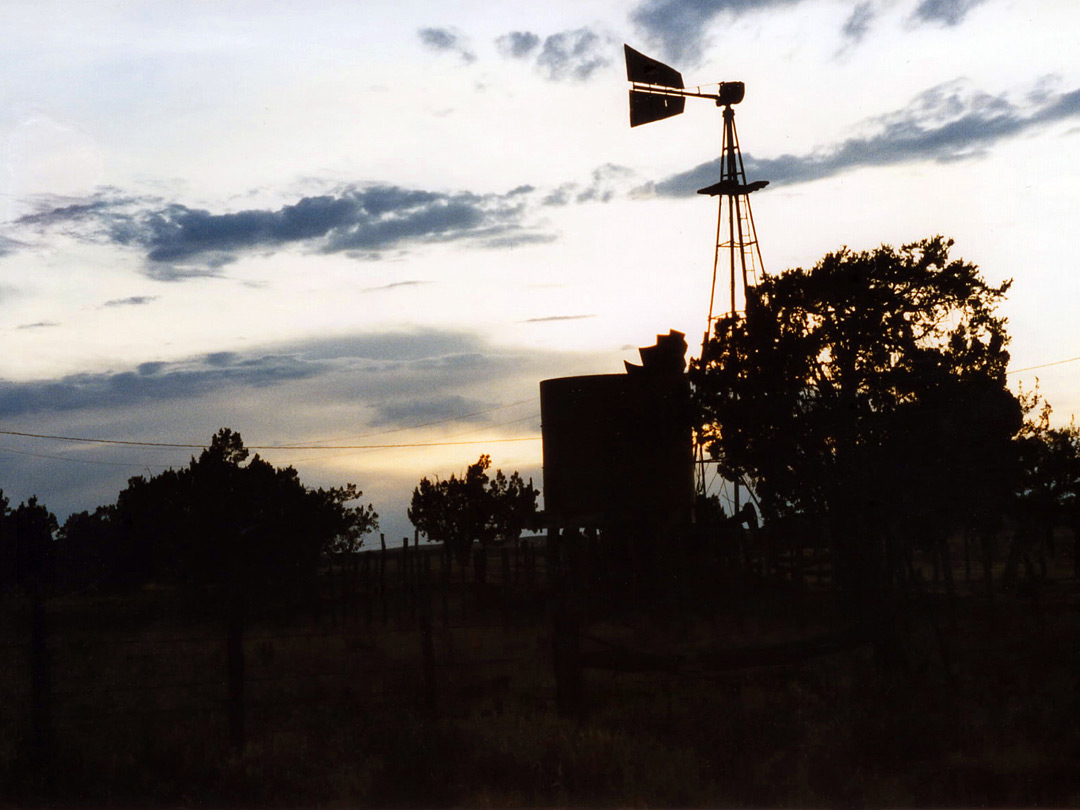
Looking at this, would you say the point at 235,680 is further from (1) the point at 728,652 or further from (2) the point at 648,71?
(2) the point at 648,71

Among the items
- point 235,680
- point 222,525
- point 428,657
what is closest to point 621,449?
point 428,657

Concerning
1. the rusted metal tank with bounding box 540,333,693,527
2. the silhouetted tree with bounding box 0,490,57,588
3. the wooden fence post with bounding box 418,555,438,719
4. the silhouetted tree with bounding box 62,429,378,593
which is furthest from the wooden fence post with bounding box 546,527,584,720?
the silhouetted tree with bounding box 0,490,57,588

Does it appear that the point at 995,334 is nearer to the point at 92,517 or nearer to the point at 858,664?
the point at 858,664

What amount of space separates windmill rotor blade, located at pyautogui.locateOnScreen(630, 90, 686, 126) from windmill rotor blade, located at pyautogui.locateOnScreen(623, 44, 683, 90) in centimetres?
61

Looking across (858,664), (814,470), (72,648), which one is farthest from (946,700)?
(72,648)

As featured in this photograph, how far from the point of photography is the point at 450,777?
10742 mm

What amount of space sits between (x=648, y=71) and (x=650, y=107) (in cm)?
132

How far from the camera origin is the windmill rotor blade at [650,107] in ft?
91.6

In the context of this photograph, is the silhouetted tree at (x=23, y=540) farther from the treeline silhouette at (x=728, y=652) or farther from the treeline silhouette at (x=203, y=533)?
Result: the treeline silhouette at (x=728, y=652)

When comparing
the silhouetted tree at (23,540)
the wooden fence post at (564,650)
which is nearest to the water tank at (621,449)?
the wooden fence post at (564,650)

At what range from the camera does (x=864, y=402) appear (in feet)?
67.0

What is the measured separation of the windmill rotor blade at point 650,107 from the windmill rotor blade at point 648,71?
2.00 ft

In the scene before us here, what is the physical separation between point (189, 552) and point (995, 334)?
1176 inches

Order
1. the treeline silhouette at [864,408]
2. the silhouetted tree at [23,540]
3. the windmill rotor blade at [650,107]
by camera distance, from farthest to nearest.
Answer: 1. the silhouetted tree at [23,540]
2. the windmill rotor blade at [650,107]
3. the treeline silhouette at [864,408]
